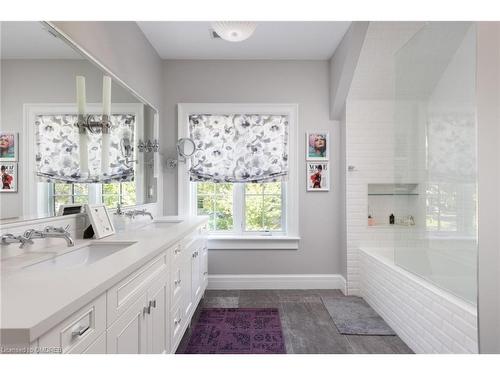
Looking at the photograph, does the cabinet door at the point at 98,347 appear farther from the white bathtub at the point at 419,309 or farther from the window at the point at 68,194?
the white bathtub at the point at 419,309

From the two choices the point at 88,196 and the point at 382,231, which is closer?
the point at 88,196

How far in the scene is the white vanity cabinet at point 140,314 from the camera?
905mm

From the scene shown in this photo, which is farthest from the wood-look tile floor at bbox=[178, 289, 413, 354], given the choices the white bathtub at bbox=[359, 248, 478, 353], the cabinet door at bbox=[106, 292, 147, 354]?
the cabinet door at bbox=[106, 292, 147, 354]

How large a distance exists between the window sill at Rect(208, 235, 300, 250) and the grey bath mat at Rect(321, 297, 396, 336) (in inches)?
27.1

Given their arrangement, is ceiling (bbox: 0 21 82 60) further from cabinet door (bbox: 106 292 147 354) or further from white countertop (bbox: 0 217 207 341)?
cabinet door (bbox: 106 292 147 354)

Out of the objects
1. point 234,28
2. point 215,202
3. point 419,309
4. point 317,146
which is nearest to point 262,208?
point 215,202

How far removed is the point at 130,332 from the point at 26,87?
127cm

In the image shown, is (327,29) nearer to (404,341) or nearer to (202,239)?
(202,239)

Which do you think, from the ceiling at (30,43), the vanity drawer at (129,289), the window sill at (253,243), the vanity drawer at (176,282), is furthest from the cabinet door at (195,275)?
the ceiling at (30,43)

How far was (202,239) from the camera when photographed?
121 inches

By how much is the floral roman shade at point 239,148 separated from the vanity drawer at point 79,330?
2.53m

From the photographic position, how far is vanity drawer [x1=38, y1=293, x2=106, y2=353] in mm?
794
